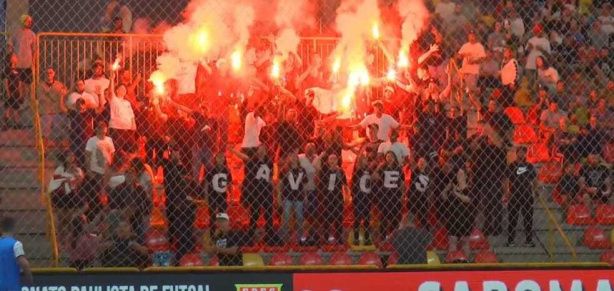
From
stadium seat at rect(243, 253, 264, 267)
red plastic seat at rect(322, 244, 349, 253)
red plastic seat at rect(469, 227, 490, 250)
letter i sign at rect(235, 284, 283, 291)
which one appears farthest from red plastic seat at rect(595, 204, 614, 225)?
letter i sign at rect(235, 284, 283, 291)

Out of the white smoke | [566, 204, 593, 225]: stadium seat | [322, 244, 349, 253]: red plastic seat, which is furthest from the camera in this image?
the white smoke

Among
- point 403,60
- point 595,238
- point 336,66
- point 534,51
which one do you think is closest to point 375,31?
point 403,60

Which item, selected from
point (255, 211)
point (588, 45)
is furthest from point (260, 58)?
point (588, 45)

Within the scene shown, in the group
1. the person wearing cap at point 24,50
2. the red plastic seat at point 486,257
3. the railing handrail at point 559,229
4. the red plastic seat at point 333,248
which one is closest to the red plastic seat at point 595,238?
the railing handrail at point 559,229

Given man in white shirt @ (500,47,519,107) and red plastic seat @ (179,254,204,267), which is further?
man in white shirt @ (500,47,519,107)

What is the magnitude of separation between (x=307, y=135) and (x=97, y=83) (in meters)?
2.80

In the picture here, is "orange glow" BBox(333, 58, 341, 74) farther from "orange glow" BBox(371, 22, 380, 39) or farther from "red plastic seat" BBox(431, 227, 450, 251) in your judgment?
"red plastic seat" BBox(431, 227, 450, 251)

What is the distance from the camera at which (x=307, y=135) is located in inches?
666

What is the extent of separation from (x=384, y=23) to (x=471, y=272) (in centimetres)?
766

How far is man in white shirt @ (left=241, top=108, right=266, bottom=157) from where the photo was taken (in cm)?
1683

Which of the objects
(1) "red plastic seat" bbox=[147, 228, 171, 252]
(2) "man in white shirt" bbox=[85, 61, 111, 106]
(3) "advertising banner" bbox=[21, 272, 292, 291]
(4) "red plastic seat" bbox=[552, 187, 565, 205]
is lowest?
(3) "advertising banner" bbox=[21, 272, 292, 291]

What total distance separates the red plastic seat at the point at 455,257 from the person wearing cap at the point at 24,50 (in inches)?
226

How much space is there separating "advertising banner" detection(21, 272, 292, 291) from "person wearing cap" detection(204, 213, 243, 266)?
164 cm

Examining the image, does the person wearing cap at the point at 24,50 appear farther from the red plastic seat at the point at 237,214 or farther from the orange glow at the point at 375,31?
the orange glow at the point at 375,31
